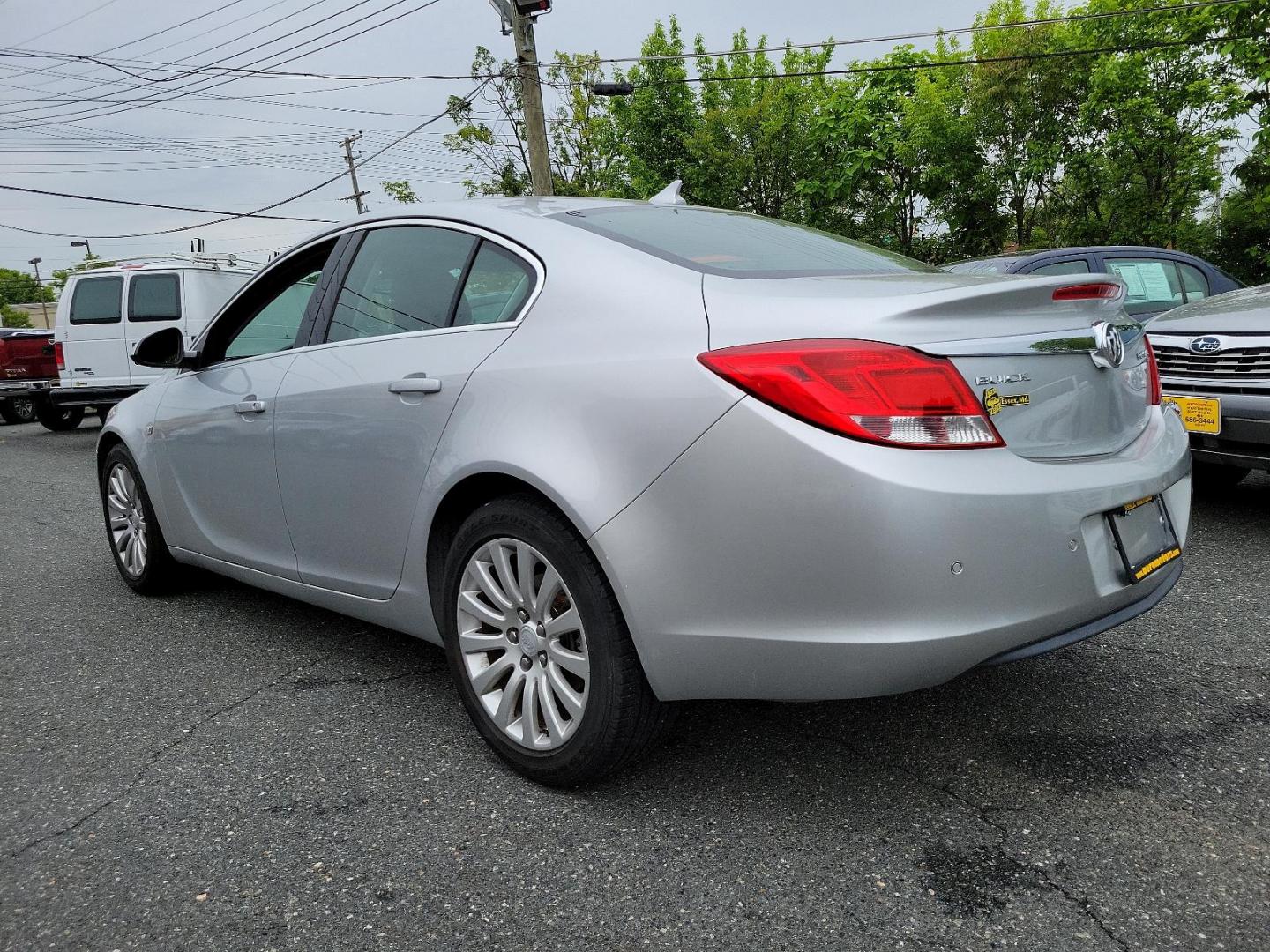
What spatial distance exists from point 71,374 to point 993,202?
18.4 meters

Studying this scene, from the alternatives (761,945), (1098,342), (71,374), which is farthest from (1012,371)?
(71,374)

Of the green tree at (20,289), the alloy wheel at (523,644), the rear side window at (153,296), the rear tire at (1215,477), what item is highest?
the green tree at (20,289)

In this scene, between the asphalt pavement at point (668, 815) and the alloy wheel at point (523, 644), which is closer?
the asphalt pavement at point (668, 815)

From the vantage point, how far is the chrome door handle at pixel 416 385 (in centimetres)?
277

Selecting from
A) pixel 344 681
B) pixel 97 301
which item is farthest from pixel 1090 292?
pixel 97 301

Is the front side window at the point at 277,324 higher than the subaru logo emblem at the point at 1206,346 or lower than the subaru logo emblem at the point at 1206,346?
higher

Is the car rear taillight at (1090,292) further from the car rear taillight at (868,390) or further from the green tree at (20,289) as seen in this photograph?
the green tree at (20,289)

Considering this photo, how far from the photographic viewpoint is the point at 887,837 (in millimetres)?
2340

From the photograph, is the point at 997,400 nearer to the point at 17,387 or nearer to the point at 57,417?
the point at 57,417

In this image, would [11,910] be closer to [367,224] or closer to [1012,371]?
[367,224]

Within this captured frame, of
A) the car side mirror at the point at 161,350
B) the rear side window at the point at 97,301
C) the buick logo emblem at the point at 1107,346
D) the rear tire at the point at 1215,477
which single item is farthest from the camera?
the rear side window at the point at 97,301

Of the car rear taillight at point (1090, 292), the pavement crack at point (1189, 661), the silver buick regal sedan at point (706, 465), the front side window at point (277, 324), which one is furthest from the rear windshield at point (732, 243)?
the pavement crack at point (1189, 661)

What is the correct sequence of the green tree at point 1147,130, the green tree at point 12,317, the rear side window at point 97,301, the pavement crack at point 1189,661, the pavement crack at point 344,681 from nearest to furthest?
1. the pavement crack at point 1189,661
2. the pavement crack at point 344,681
3. the rear side window at point 97,301
4. the green tree at point 1147,130
5. the green tree at point 12,317

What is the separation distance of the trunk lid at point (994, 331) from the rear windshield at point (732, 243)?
174mm
